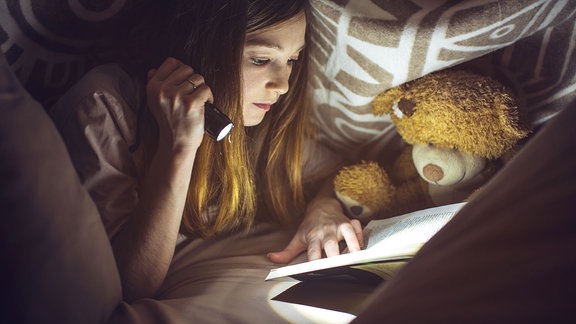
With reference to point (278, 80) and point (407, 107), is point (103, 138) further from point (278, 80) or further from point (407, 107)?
point (407, 107)

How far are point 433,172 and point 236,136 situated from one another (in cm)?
38

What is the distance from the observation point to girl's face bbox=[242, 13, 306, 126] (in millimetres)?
820

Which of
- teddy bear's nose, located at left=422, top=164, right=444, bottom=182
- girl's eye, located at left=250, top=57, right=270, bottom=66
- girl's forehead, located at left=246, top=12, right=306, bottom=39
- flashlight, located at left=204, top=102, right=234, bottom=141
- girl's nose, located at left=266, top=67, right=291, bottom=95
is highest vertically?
girl's forehead, located at left=246, top=12, right=306, bottom=39

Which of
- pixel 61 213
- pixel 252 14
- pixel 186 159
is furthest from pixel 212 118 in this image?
pixel 61 213

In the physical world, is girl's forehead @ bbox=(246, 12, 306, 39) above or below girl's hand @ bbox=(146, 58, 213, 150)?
above

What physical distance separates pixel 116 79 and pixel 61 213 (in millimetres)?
330

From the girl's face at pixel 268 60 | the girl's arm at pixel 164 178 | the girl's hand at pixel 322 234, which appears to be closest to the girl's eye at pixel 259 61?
the girl's face at pixel 268 60

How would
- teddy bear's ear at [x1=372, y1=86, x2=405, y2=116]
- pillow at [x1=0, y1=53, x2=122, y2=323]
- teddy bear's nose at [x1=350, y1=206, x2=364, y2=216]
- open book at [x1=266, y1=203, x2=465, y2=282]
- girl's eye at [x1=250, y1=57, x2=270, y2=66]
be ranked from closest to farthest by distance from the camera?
pillow at [x1=0, y1=53, x2=122, y2=323] → open book at [x1=266, y1=203, x2=465, y2=282] → girl's eye at [x1=250, y1=57, x2=270, y2=66] → teddy bear's ear at [x1=372, y1=86, x2=405, y2=116] → teddy bear's nose at [x1=350, y1=206, x2=364, y2=216]

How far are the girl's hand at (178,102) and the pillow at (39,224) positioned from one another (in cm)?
21

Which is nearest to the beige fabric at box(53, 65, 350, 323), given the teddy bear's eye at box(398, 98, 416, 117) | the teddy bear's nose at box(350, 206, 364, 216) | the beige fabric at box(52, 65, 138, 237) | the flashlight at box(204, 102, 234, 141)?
the beige fabric at box(52, 65, 138, 237)

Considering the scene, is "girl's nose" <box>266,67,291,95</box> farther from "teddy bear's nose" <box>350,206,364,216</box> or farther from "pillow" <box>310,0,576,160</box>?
"teddy bear's nose" <box>350,206,364,216</box>

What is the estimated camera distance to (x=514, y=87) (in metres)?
0.94

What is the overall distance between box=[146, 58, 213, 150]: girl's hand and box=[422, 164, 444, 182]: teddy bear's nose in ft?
1.44

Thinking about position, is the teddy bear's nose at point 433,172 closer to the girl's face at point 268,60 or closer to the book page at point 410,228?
the book page at point 410,228
